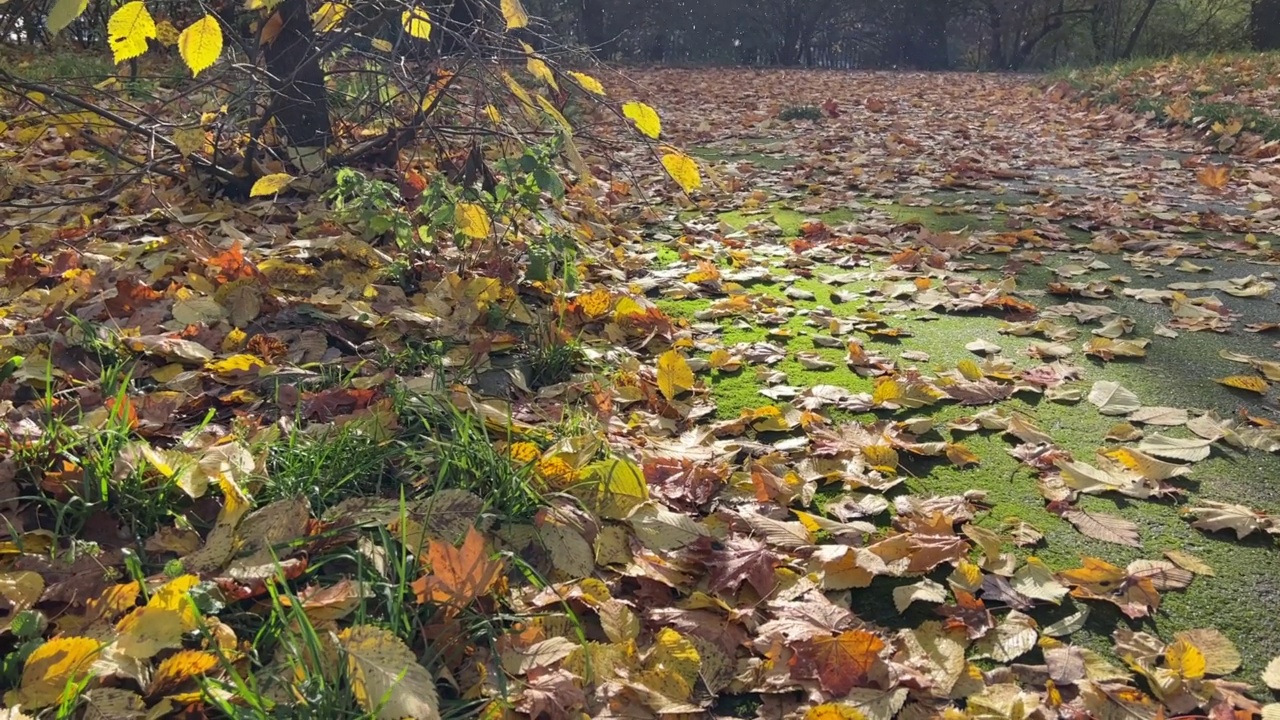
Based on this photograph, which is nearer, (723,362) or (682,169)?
(682,169)

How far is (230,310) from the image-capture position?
2.42m

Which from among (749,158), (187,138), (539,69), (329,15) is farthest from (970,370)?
(749,158)

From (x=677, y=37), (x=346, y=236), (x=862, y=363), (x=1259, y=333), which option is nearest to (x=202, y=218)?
(x=346, y=236)

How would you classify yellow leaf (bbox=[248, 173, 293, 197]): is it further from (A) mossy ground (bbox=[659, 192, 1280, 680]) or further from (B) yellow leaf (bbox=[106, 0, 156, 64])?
(B) yellow leaf (bbox=[106, 0, 156, 64])

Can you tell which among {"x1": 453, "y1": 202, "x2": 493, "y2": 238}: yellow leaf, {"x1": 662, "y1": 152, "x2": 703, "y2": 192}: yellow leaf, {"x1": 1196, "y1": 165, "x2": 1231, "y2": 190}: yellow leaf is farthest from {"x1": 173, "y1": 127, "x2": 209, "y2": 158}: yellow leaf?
{"x1": 1196, "y1": 165, "x2": 1231, "y2": 190}: yellow leaf

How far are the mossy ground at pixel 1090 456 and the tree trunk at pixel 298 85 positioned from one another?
5.73 ft

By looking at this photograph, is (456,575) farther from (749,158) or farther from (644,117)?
(749,158)

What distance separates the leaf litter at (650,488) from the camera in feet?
4.33

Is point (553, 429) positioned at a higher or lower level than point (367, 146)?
lower

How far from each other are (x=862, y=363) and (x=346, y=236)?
1.83 metres

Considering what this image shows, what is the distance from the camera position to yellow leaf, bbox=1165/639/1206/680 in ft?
4.41

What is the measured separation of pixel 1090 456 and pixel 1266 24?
1281 cm

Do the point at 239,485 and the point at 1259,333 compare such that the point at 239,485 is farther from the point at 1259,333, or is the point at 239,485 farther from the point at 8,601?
the point at 1259,333

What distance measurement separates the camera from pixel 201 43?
4.84 feet
